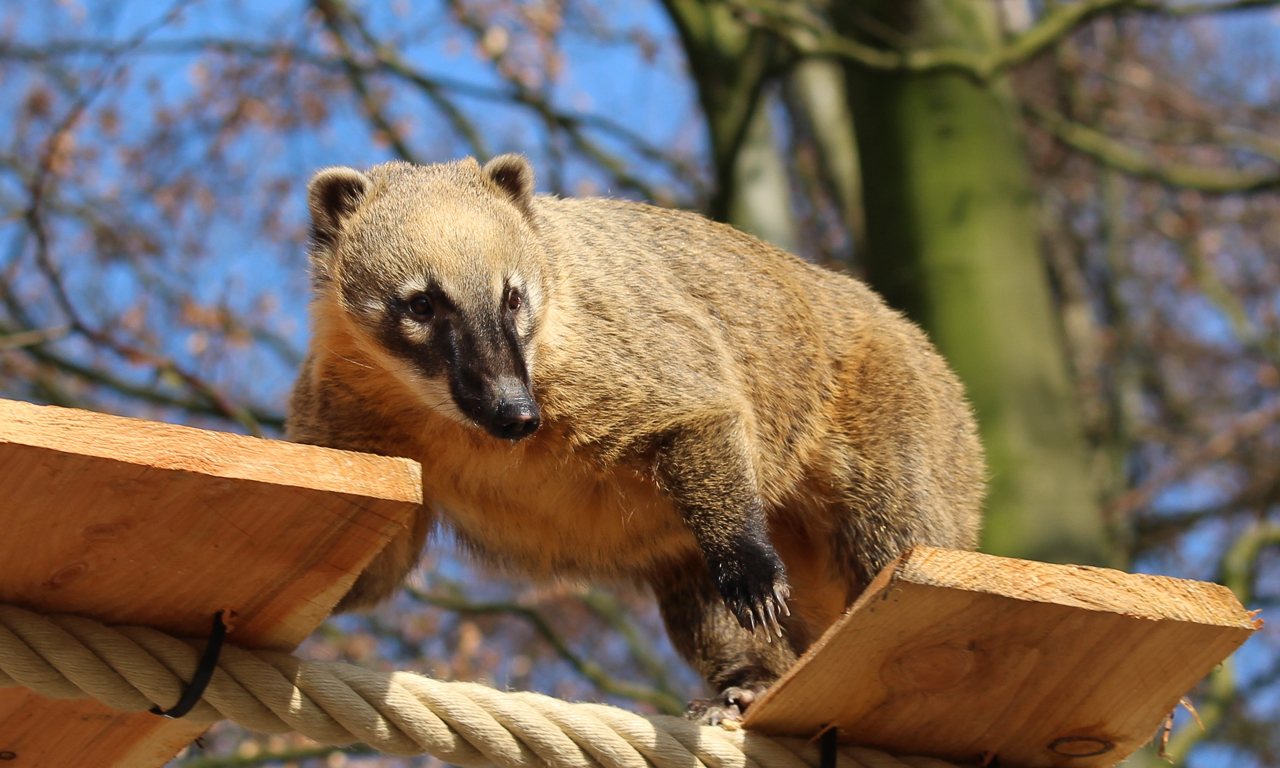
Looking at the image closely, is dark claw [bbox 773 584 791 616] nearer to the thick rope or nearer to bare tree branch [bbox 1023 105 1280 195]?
the thick rope

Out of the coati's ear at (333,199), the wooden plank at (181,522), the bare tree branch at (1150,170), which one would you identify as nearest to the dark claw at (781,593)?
the wooden plank at (181,522)

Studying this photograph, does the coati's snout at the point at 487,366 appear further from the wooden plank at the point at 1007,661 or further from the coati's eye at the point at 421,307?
the wooden plank at the point at 1007,661

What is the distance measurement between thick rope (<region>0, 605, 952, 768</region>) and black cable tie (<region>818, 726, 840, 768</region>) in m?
0.29

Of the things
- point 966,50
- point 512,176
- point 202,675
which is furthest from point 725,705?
point 966,50

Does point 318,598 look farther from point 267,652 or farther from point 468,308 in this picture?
point 468,308

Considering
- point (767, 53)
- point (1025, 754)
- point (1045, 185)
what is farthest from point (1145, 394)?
point (1025, 754)

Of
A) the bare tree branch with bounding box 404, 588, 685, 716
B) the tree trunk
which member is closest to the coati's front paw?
the tree trunk

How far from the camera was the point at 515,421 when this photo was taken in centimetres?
384

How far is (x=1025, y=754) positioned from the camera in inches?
156

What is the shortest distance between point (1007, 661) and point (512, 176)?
275cm

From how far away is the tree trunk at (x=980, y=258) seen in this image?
6.58m

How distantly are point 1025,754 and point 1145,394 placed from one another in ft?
45.0

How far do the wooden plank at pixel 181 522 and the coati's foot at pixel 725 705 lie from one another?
169 centimetres

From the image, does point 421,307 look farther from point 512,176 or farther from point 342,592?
point 342,592
